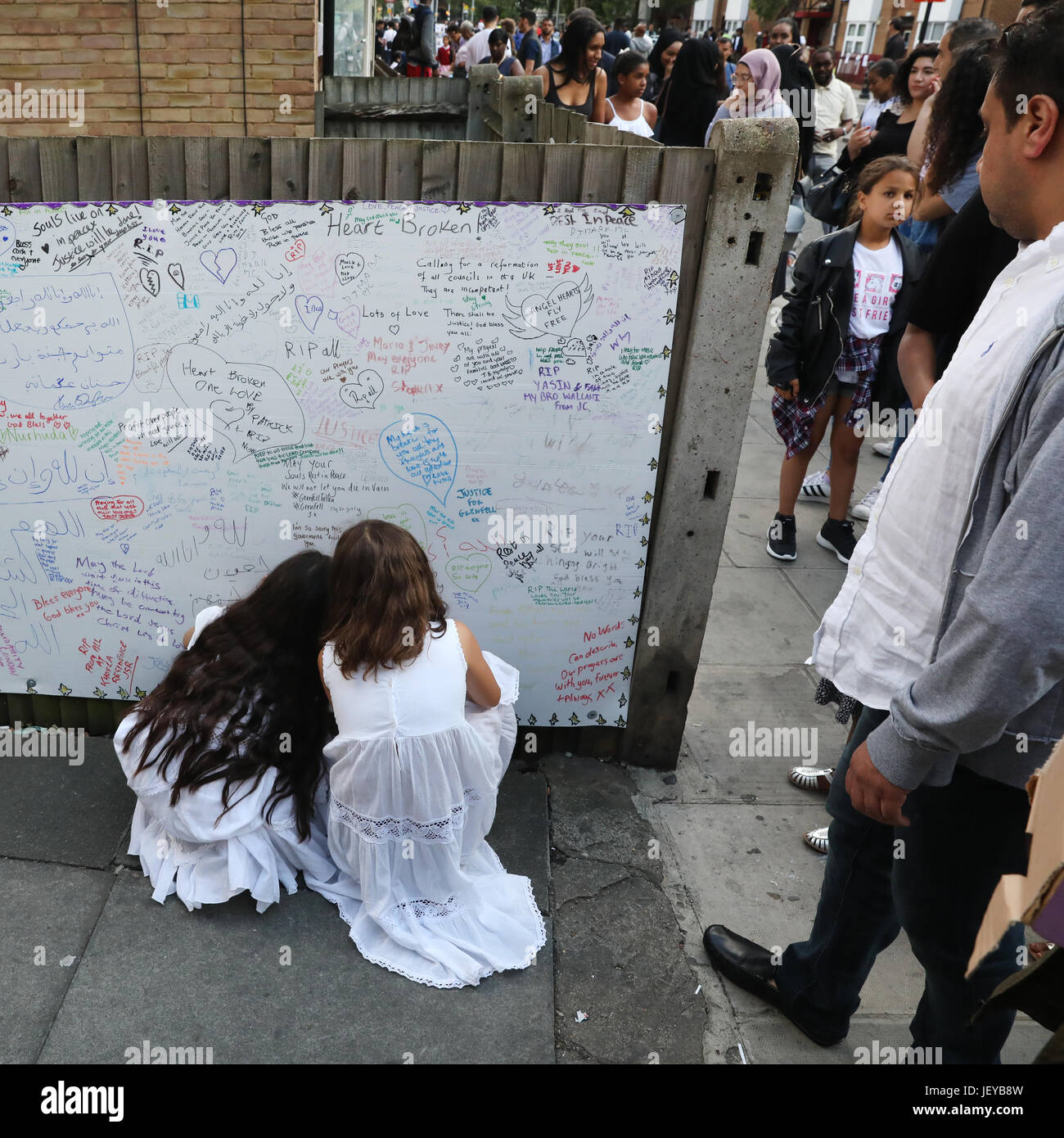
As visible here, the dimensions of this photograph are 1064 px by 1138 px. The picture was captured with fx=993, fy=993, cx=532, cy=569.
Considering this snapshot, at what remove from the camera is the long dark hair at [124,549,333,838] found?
120 inches

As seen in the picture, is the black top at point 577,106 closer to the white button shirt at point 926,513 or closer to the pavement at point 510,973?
the pavement at point 510,973

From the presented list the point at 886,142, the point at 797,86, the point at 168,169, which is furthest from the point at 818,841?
the point at 797,86

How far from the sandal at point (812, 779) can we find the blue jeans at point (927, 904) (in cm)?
109

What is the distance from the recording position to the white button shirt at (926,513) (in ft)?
6.07

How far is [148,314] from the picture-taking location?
309 cm

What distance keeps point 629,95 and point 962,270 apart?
554 centimetres

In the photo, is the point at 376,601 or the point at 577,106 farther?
the point at 577,106

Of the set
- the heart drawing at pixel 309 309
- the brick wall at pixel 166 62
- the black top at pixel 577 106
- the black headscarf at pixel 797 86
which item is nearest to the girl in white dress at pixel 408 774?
the heart drawing at pixel 309 309

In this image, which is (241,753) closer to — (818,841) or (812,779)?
(818,841)

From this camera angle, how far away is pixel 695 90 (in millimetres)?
8125

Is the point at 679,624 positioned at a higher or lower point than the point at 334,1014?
higher

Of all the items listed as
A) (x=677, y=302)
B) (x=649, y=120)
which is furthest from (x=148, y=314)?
(x=649, y=120)
